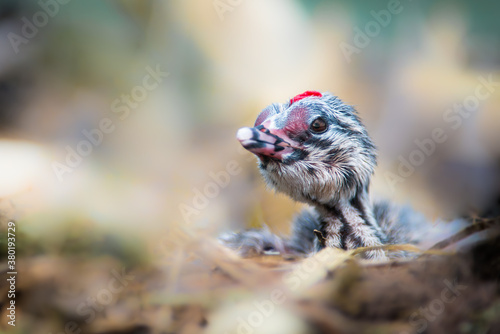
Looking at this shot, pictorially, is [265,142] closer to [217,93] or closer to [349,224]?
[349,224]

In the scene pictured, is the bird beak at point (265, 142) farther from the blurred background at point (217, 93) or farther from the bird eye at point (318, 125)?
the blurred background at point (217, 93)

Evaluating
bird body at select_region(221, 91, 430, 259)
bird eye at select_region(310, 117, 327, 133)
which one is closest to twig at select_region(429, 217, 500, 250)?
bird body at select_region(221, 91, 430, 259)

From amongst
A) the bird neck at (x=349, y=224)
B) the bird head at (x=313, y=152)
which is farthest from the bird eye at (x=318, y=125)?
the bird neck at (x=349, y=224)

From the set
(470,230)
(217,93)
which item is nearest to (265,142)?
(470,230)

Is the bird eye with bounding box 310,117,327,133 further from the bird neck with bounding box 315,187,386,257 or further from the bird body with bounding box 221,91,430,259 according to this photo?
the bird neck with bounding box 315,187,386,257

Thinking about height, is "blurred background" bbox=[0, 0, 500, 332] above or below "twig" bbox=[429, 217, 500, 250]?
above

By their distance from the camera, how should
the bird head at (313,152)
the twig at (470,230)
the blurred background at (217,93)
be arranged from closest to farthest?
the twig at (470,230) < the bird head at (313,152) < the blurred background at (217,93)
